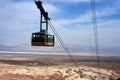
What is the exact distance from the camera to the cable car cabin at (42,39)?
30.1 meters

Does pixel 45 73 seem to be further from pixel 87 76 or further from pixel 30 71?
pixel 87 76

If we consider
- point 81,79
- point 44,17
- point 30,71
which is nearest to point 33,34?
point 44,17

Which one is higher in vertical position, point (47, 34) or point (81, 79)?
point (47, 34)

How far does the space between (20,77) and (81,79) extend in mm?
18838

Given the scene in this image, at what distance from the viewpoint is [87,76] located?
2943 inches

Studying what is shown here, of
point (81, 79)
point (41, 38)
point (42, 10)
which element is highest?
point (42, 10)

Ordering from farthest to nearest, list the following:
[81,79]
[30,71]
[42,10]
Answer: [30,71], [81,79], [42,10]

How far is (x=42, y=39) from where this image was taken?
30.5m

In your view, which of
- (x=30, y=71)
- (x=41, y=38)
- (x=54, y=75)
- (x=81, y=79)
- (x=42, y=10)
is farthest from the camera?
(x=30, y=71)

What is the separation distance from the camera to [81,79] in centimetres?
7125

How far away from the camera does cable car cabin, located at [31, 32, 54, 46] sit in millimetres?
30109

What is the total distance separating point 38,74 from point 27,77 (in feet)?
22.2

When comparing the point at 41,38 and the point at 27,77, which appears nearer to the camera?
the point at 41,38

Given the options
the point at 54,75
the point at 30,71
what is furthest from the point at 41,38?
the point at 30,71
